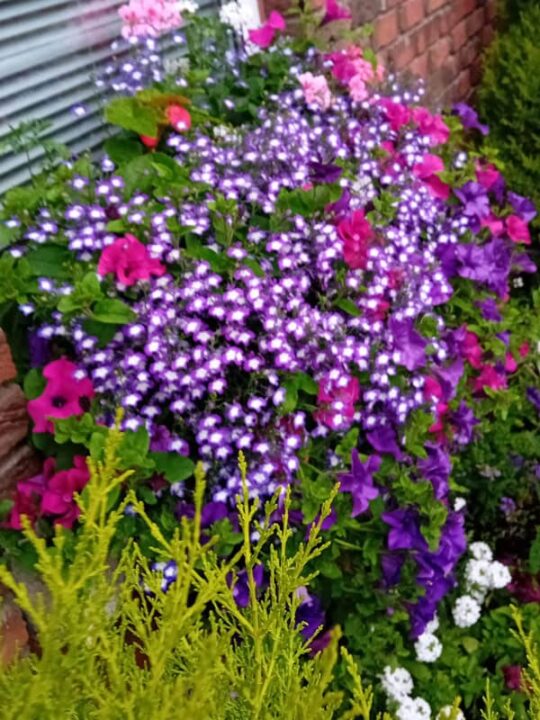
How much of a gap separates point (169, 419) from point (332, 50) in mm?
1516

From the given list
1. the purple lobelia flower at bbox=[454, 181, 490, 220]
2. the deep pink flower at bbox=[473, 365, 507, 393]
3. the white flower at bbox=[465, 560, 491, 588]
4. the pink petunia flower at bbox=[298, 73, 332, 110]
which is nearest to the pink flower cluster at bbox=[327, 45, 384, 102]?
the pink petunia flower at bbox=[298, 73, 332, 110]

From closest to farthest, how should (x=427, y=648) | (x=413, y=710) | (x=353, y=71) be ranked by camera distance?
Result: (x=413, y=710), (x=427, y=648), (x=353, y=71)

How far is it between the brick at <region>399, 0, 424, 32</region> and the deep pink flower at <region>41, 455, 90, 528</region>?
7.88 ft

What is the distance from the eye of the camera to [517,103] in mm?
3498

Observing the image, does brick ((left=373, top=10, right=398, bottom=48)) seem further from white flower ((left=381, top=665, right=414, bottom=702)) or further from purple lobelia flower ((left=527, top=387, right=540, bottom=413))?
white flower ((left=381, top=665, right=414, bottom=702))

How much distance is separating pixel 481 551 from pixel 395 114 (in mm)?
1332

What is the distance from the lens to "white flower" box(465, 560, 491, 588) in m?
2.22

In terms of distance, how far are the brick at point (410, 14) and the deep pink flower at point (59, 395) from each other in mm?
2254

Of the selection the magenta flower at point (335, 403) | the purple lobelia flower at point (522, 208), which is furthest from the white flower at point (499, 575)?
the purple lobelia flower at point (522, 208)

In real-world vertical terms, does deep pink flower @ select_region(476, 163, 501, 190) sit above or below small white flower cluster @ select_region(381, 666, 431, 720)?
above

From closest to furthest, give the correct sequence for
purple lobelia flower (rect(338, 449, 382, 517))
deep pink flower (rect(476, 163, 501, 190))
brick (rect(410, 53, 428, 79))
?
purple lobelia flower (rect(338, 449, 382, 517)), deep pink flower (rect(476, 163, 501, 190)), brick (rect(410, 53, 428, 79))

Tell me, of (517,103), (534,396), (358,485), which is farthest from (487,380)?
(517,103)

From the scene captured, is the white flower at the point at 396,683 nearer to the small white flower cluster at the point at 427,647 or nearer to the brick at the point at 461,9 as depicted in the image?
the small white flower cluster at the point at 427,647

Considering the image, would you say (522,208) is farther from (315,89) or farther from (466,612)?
(466,612)
